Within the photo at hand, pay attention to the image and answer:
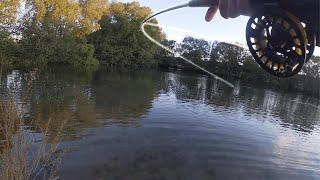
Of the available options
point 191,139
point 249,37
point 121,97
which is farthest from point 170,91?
point 249,37

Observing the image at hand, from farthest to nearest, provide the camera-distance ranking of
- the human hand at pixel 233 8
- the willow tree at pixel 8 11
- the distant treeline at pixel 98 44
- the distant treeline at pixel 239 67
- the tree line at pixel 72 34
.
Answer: the distant treeline at pixel 239 67 → the distant treeline at pixel 98 44 → the tree line at pixel 72 34 → the willow tree at pixel 8 11 → the human hand at pixel 233 8

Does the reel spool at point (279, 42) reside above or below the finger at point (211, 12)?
below

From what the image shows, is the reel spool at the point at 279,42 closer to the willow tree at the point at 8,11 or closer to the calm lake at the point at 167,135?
the calm lake at the point at 167,135

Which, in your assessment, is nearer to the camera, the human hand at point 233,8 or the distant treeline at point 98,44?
the human hand at point 233,8

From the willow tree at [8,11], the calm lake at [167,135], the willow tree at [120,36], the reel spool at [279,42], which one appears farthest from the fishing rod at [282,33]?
the willow tree at [120,36]

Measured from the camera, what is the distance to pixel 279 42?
9.60 feet

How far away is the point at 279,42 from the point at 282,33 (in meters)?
0.11

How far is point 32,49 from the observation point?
62.6 meters

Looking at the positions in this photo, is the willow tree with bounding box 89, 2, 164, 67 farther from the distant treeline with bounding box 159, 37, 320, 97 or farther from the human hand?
the human hand

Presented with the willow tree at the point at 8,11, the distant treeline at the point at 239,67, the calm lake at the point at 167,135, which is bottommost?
the calm lake at the point at 167,135

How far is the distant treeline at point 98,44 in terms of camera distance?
60.0m

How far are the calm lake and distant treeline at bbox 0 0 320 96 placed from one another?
1014cm

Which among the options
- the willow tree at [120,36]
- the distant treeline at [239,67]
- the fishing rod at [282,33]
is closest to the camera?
the fishing rod at [282,33]

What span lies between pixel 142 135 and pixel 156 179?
7.08 metres
